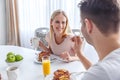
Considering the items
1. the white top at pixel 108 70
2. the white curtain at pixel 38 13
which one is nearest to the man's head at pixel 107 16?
the white top at pixel 108 70

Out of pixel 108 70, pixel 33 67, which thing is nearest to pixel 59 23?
pixel 33 67

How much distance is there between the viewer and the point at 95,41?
114cm

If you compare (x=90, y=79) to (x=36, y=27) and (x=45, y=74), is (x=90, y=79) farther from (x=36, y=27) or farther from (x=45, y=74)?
(x=36, y=27)

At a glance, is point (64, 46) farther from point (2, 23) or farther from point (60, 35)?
point (2, 23)

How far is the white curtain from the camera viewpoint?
3.40 m

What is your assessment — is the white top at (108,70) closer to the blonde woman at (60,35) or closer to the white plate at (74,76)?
the white plate at (74,76)

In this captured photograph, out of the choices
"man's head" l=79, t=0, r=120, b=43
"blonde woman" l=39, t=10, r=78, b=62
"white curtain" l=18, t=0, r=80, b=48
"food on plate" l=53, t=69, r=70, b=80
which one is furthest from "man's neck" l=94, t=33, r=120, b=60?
"white curtain" l=18, t=0, r=80, b=48

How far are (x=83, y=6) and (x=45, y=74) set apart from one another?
708mm

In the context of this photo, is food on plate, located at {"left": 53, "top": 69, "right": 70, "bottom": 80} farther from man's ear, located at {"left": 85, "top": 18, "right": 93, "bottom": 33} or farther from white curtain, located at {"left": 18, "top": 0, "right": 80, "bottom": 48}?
white curtain, located at {"left": 18, "top": 0, "right": 80, "bottom": 48}

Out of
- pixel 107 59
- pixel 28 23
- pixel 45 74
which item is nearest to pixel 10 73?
pixel 45 74

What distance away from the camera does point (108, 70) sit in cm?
92

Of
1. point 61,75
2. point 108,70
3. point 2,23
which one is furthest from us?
point 2,23

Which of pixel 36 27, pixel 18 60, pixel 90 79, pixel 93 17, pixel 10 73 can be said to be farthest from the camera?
pixel 36 27

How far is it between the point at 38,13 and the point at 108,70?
283 cm
